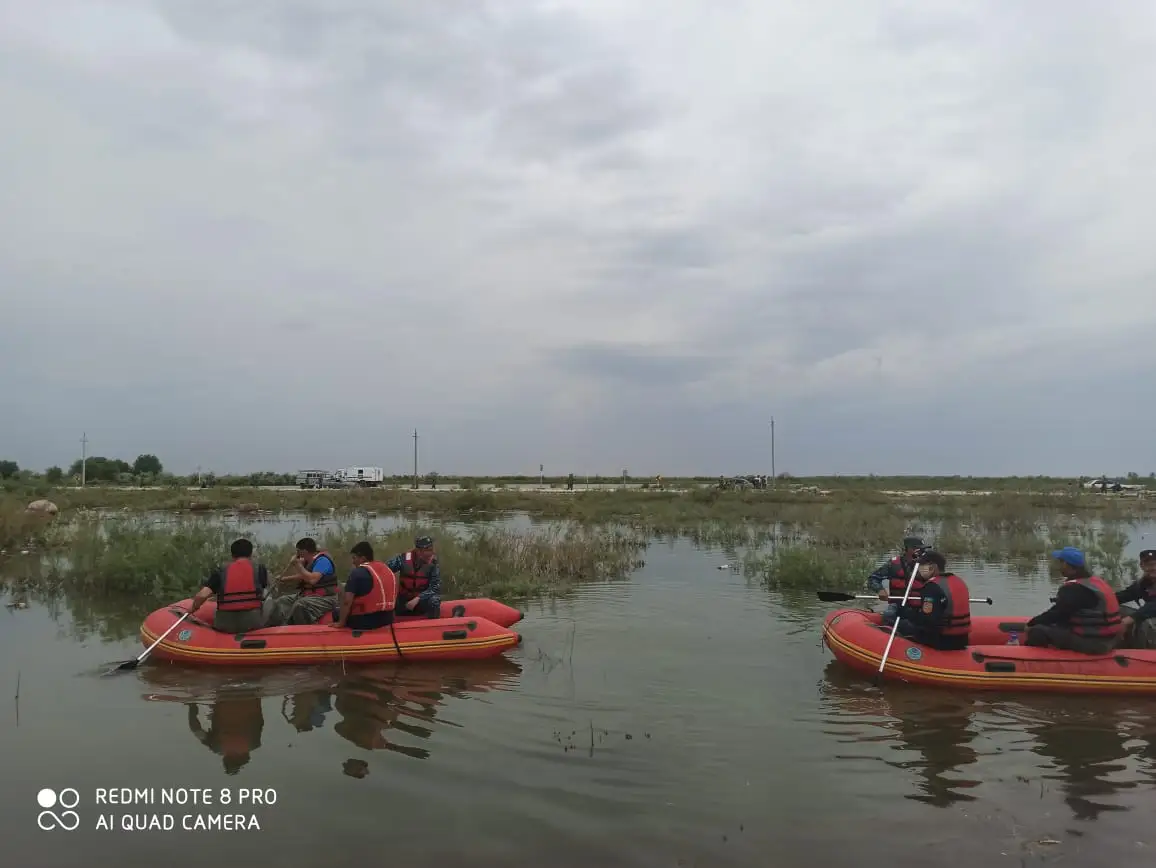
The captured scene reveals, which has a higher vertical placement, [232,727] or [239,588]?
[239,588]

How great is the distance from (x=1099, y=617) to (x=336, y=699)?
8.02 metres

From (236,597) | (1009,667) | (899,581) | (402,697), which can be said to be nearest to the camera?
(402,697)

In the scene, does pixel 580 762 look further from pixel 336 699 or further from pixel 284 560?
pixel 284 560

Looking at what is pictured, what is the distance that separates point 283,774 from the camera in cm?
573

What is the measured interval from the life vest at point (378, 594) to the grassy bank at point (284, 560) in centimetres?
Result: 415

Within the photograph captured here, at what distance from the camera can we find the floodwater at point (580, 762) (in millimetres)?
4688

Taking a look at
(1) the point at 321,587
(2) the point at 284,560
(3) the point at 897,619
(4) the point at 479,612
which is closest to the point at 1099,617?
(3) the point at 897,619

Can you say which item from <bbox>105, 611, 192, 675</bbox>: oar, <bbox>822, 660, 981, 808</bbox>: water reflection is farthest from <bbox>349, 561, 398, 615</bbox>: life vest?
<bbox>822, 660, 981, 808</bbox>: water reflection

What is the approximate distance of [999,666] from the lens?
792cm

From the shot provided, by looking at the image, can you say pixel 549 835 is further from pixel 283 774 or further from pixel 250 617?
pixel 250 617

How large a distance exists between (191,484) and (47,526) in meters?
45.3

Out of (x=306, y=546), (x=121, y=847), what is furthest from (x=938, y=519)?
(x=121, y=847)

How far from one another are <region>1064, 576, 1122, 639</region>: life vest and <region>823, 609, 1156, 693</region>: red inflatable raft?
0.74 feet

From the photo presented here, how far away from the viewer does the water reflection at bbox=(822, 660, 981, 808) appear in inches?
222
